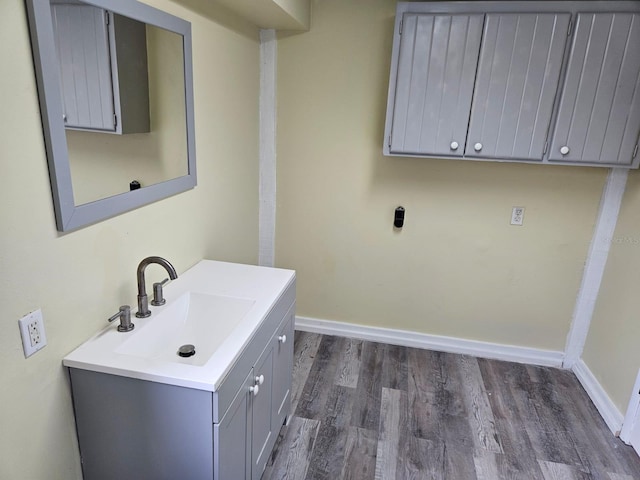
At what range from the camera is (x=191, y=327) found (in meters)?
1.68

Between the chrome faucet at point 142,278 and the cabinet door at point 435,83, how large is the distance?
1472 millimetres

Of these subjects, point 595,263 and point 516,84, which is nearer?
point 516,84

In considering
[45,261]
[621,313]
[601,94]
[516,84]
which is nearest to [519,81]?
[516,84]

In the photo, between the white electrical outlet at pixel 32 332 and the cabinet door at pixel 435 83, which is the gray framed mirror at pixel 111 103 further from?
the cabinet door at pixel 435 83

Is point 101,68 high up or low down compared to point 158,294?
up

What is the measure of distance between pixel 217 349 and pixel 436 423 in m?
1.48

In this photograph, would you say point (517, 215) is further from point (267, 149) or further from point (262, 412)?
point (262, 412)

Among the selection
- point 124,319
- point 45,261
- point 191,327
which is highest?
point 45,261

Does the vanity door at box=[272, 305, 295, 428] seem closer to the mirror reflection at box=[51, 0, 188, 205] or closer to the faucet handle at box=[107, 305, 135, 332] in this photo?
the faucet handle at box=[107, 305, 135, 332]

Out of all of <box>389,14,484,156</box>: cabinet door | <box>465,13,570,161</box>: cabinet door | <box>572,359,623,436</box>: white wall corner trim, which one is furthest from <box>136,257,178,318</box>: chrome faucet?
<box>572,359,623,436</box>: white wall corner trim

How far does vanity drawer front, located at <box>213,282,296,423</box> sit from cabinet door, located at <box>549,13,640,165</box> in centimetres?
164

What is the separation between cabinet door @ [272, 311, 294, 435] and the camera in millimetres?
1857

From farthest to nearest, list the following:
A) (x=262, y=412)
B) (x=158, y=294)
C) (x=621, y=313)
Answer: (x=621, y=313)
(x=262, y=412)
(x=158, y=294)

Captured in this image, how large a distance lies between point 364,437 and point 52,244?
67.2 inches
